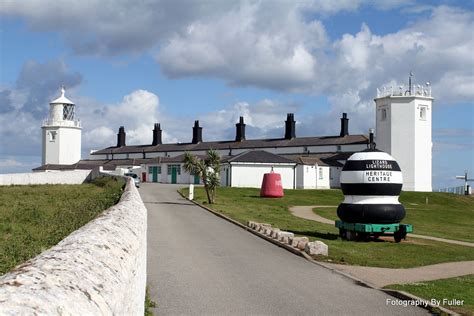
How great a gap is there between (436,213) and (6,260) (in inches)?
1468

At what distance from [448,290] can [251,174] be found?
176 ft

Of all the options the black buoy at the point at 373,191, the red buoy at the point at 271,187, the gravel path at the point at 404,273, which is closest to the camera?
the gravel path at the point at 404,273

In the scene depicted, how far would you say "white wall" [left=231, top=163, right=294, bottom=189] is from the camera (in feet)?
213

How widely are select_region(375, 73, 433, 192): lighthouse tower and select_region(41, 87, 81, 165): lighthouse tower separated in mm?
48662

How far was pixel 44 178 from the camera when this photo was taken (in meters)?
60.4

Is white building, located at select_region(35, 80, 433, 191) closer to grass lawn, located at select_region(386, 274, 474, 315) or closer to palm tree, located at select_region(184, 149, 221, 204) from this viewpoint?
palm tree, located at select_region(184, 149, 221, 204)

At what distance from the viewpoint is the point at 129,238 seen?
6230mm

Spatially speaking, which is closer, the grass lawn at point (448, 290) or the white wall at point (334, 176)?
the grass lawn at point (448, 290)

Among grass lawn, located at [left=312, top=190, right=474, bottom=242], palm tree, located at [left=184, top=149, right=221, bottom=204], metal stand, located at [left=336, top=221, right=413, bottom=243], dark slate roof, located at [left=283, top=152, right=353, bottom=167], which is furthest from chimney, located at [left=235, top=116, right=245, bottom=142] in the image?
metal stand, located at [left=336, top=221, right=413, bottom=243]

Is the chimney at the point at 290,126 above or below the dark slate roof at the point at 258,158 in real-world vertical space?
above

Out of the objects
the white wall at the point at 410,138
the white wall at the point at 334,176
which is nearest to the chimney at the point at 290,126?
the white wall at the point at 334,176

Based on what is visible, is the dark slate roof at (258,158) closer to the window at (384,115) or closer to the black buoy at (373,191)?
the window at (384,115)

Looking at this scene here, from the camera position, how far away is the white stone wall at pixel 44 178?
58.2 m

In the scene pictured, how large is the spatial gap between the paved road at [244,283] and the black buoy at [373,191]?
4.66 metres
